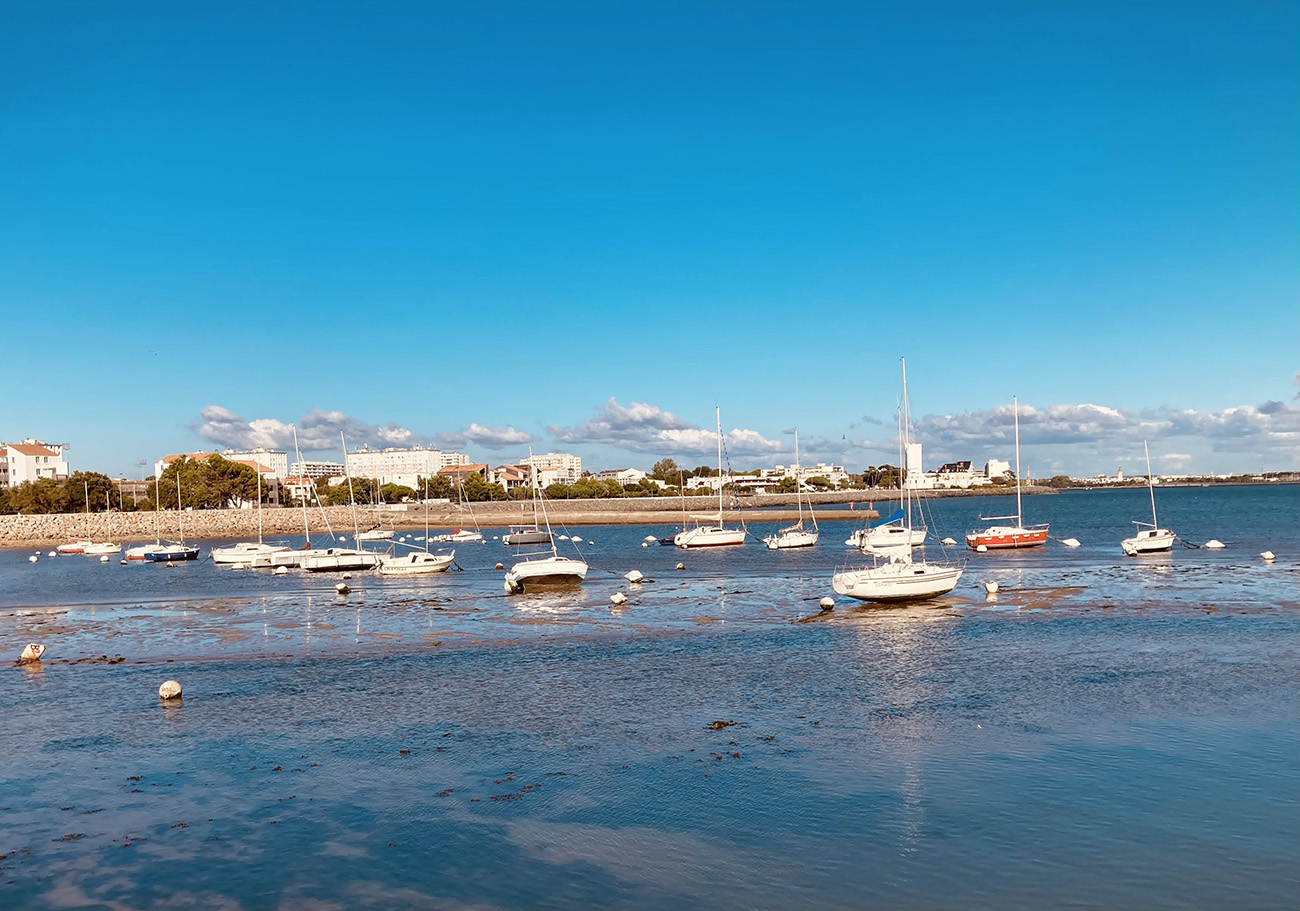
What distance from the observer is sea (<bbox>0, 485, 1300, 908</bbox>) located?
13086mm

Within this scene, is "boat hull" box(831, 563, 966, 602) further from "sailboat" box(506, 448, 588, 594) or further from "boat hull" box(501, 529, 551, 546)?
"boat hull" box(501, 529, 551, 546)

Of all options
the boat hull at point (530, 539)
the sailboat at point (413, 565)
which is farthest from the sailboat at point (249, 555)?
the boat hull at point (530, 539)

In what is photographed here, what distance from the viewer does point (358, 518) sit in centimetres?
16300

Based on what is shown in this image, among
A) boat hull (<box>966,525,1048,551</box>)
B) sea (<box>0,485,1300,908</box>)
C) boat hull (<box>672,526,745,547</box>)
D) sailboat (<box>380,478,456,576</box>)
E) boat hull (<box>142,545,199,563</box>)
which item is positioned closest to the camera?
sea (<box>0,485,1300,908</box>)

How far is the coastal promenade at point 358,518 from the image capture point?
13525cm

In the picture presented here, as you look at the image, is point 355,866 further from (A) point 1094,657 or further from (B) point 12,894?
(A) point 1094,657

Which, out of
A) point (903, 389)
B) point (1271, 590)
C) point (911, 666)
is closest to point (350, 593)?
point (903, 389)

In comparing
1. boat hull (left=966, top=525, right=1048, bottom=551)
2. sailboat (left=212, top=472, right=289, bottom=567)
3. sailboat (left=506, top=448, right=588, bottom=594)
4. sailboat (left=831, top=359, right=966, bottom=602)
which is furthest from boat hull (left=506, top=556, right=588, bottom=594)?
boat hull (left=966, top=525, right=1048, bottom=551)

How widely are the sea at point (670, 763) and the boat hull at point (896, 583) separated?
1322 millimetres

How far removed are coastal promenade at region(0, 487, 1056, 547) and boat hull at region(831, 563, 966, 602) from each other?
9239 cm

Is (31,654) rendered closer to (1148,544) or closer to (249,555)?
(249,555)

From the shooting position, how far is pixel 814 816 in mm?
15242

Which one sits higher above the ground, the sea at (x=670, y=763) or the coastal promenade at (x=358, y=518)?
the coastal promenade at (x=358, y=518)

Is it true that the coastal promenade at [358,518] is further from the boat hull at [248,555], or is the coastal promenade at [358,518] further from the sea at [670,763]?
the sea at [670,763]
